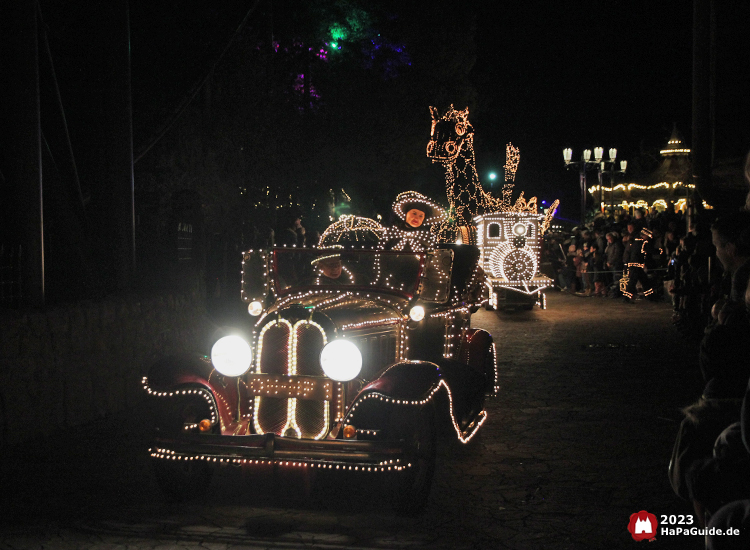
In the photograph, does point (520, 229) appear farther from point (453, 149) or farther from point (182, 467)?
point (182, 467)

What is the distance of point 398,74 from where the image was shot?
2375 centimetres

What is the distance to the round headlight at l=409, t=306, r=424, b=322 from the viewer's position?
5957mm

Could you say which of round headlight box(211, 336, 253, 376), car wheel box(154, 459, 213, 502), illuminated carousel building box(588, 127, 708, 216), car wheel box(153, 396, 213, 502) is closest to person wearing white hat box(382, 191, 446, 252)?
round headlight box(211, 336, 253, 376)

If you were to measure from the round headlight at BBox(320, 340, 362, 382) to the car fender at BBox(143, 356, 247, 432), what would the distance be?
2.38 ft

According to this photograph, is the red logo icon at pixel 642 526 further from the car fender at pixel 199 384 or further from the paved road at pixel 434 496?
the car fender at pixel 199 384

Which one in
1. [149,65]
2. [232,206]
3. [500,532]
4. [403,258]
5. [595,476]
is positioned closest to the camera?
[500,532]

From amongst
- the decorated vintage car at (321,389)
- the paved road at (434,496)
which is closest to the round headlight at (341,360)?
the decorated vintage car at (321,389)

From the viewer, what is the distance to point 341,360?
500 cm

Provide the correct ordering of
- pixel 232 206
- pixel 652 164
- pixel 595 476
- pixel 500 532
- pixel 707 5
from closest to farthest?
1. pixel 500 532
2. pixel 595 476
3. pixel 707 5
4. pixel 232 206
5. pixel 652 164

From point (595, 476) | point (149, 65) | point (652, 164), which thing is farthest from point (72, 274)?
point (652, 164)

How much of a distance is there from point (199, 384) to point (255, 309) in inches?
51.1

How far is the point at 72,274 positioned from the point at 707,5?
8.99m

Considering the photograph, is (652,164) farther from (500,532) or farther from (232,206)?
(500,532)

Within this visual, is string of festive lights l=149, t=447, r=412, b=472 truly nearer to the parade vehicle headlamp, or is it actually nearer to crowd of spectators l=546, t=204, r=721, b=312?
crowd of spectators l=546, t=204, r=721, b=312
